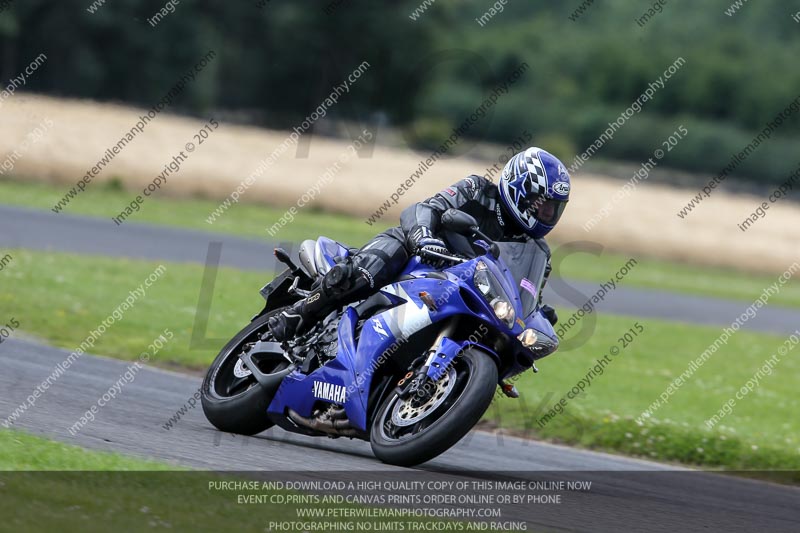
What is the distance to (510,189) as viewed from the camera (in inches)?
300

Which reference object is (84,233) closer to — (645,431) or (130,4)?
(645,431)

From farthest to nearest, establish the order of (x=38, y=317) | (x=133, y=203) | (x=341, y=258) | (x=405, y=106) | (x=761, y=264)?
1. (x=405, y=106)
2. (x=761, y=264)
3. (x=133, y=203)
4. (x=38, y=317)
5. (x=341, y=258)

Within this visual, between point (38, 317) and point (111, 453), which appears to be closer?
point (111, 453)

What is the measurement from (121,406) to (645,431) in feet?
16.2

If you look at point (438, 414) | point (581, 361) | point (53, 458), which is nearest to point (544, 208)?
point (438, 414)

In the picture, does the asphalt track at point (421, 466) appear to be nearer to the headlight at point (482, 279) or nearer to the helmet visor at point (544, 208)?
the headlight at point (482, 279)

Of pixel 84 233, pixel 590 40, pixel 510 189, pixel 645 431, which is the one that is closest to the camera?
pixel 510 189

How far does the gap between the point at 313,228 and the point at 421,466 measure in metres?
21.8

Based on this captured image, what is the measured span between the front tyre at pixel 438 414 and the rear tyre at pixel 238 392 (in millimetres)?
973

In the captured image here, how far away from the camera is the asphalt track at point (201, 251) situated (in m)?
20.0

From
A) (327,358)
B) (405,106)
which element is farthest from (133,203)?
(405,106)

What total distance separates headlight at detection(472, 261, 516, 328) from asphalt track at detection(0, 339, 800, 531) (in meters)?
1.04

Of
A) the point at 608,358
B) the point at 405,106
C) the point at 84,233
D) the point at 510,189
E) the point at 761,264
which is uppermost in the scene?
the point at 510,189

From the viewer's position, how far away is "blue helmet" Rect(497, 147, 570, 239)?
754 cm
